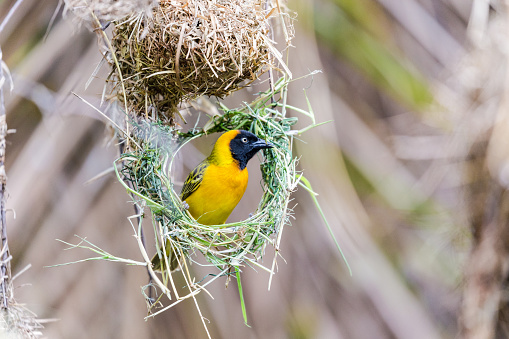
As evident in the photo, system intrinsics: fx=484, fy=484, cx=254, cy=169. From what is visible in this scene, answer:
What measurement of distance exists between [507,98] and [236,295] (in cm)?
208

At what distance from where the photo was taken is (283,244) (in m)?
3.27

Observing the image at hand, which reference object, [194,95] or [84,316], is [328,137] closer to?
[194,95]

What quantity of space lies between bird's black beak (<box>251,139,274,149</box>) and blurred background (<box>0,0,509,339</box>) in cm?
77

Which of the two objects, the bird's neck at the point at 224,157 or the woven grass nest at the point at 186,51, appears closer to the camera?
the woven grass nest at the point at 186,51

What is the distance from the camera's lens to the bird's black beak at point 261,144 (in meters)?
1.91

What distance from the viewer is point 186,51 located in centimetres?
164

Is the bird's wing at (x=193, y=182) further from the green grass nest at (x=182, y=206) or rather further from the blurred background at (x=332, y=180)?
the blurred background at (x=332, y=180)

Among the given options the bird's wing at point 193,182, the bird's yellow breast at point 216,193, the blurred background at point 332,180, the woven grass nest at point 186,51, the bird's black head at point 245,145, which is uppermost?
the woven grass nest at point 186,51

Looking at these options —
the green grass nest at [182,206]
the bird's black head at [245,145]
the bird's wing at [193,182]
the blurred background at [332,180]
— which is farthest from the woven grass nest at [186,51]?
the blurred background at [332,180]

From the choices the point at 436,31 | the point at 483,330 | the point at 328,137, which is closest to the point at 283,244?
the point at 328,137

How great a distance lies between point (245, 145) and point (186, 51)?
0.51m

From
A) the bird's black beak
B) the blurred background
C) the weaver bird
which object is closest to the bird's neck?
the weaver bird

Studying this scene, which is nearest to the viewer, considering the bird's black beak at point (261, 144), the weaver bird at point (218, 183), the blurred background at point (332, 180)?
the bird's black beak at point (261, 144)

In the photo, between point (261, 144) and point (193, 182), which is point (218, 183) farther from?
point (261, 144)
